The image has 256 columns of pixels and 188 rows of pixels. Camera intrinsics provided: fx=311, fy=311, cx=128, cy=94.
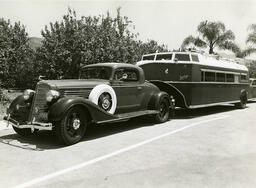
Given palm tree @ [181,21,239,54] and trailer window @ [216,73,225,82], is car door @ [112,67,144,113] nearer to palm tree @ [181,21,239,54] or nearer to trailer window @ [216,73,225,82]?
trailer window @ [216,73,225,82]

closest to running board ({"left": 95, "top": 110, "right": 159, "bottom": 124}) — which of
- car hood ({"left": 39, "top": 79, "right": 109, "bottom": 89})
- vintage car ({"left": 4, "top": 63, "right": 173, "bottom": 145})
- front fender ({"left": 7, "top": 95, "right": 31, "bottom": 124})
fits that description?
vintage car ({"left": 4, "top": 63, "right": 173, "bottom": 145})

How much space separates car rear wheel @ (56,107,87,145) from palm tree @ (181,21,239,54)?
26.7 m

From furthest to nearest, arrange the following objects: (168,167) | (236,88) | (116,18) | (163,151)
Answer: (116,18), (236,88), (163,151), (168,167)

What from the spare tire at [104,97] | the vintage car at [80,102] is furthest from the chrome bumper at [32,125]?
the spare tire at [104,97]

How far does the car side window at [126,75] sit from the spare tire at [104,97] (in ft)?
2.32

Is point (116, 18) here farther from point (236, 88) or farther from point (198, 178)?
point (198, 178)

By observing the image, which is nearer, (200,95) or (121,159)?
(121,159)

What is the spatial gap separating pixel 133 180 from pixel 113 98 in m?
3.84

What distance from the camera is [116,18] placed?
65.6ft

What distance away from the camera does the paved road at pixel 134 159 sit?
465 cm

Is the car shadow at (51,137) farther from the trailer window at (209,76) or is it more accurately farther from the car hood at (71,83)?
the trailer window at (209,76)

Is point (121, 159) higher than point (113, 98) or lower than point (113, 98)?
lower

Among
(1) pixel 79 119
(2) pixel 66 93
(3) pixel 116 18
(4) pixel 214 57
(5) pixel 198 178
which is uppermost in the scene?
(3) pixel 116 18

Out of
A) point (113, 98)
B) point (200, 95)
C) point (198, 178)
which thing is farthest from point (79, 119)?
point (200, 95)
